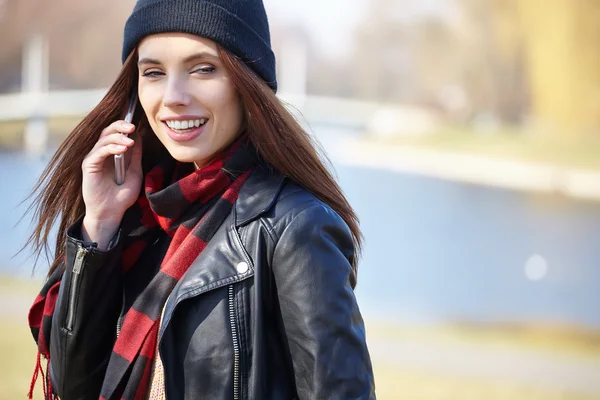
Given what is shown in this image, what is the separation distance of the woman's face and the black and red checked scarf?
0.06 metres

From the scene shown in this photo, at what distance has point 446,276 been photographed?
237 inches

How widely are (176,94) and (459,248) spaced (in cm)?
487

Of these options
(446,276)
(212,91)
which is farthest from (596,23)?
(212,91)

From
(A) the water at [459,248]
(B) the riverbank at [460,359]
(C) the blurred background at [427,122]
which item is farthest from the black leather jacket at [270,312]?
(C) the blurred background at [427,122]

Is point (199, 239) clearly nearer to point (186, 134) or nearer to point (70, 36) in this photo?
point (186, 134)

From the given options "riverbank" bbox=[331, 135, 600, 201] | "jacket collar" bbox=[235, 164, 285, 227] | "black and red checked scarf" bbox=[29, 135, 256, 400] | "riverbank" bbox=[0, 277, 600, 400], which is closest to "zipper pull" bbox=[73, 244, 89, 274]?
"black and red checked scarf" bbox=[29, 135, 256, 400]

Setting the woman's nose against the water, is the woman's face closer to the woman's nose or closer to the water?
the woman's nose

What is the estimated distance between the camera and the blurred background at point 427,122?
6023mm

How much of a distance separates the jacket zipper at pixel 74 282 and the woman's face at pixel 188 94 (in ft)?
0.93

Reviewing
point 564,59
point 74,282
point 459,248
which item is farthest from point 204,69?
point 564,59

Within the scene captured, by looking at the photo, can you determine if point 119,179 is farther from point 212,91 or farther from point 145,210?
point 212,91

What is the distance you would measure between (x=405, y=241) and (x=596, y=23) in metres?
2.55

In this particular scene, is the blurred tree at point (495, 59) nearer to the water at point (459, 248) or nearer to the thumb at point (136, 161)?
the water at point (459, 248)

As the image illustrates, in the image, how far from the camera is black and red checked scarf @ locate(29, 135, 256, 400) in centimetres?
151
